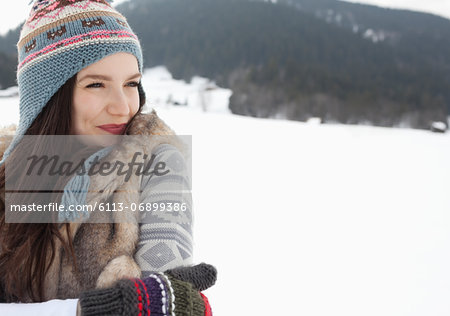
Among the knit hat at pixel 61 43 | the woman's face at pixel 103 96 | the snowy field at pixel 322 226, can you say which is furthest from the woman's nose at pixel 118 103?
the snowy field at pixel 322 226

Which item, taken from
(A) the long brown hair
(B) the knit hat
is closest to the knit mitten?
(A) the long brown hair

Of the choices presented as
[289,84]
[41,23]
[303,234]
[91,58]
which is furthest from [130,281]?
[289,84]

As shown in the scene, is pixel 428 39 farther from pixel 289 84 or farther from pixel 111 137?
pixel 111 137

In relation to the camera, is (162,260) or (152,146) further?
(152,146)

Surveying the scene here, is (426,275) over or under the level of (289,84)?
under

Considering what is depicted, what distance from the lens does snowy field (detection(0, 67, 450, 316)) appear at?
2.63 metres

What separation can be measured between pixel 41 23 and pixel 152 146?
0.57 m

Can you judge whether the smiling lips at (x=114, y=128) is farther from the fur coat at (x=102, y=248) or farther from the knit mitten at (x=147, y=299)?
the knit mitten at (x=147, y=299)

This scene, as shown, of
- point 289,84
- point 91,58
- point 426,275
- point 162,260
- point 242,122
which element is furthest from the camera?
point 289,84

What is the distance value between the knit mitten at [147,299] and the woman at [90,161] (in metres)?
→ 0.08

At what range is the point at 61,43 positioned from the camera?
1102 millimetres

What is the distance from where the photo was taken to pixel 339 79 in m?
43.4

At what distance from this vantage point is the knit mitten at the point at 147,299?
0.76 m

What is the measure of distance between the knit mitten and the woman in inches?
3.1
